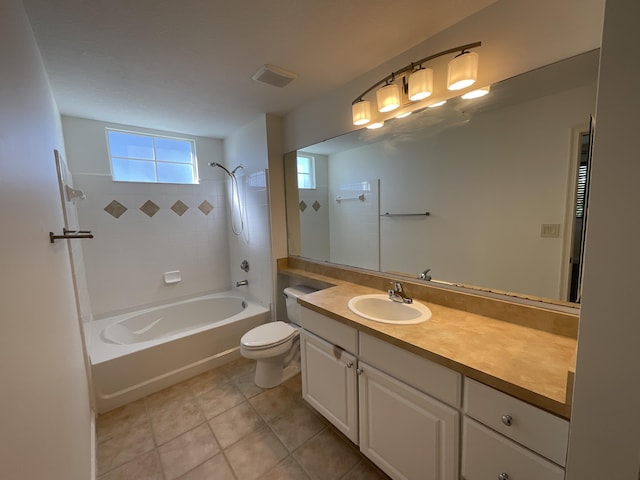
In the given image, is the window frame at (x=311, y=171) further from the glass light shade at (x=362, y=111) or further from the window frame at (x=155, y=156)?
the window frame at (x=155, y=156)

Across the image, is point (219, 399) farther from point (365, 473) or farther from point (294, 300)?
point (365, 473)

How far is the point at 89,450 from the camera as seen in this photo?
4.70ft

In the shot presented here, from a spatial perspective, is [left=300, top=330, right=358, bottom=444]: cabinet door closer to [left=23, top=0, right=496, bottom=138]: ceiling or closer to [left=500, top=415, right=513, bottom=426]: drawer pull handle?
[left=500, top=415, right=513, bottom=426]: drawer pull handle

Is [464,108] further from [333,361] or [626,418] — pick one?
Result: [333,361]

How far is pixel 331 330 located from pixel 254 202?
1.69 m

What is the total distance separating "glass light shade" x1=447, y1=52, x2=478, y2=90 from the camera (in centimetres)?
120

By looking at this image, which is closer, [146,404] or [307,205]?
[146,404]

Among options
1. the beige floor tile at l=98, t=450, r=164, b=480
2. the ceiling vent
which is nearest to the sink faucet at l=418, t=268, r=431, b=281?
the ceiling vent

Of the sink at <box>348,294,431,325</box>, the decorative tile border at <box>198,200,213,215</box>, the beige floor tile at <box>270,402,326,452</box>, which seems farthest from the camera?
the decorative tile border at <box>198,200,213,215</box>

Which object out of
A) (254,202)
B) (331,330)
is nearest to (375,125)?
(331,330)

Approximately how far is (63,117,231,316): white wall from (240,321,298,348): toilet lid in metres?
1.36

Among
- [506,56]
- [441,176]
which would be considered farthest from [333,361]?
[506,56]

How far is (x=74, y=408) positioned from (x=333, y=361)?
1.18m

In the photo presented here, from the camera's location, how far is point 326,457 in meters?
1.53
